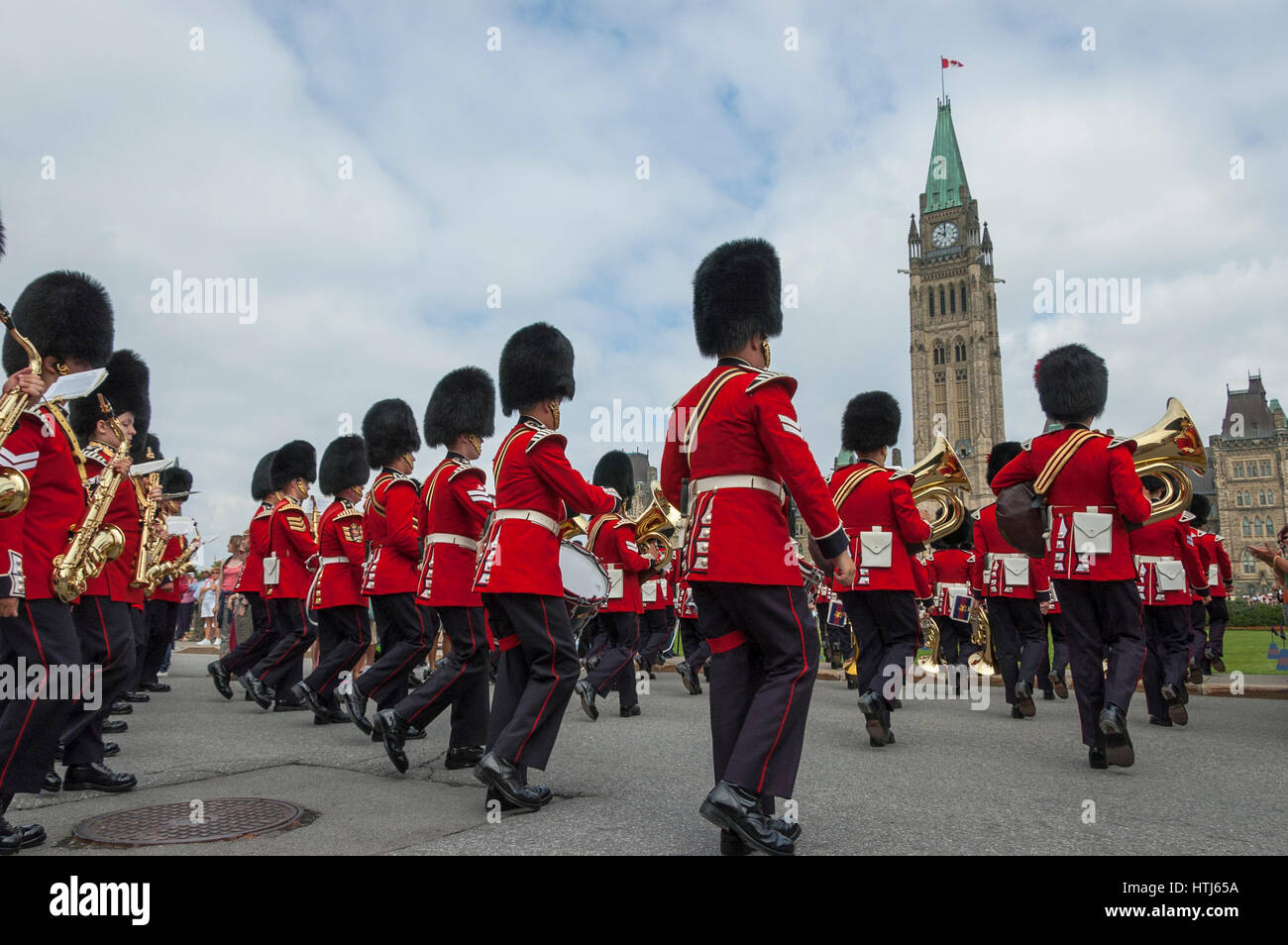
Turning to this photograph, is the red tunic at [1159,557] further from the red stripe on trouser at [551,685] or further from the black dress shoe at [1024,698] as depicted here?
the red stripe on trouser at [551,685]

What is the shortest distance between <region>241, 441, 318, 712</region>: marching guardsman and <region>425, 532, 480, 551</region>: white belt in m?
3.34

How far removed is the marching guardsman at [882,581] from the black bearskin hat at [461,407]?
2.60 metres

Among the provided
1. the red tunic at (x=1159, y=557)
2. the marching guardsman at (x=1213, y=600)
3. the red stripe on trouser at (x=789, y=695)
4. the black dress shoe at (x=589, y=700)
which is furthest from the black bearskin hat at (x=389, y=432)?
the marching guardsman at (x=1213, y=600)

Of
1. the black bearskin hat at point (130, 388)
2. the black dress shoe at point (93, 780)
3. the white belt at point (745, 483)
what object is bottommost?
the black dress shoe at point (93, 780)

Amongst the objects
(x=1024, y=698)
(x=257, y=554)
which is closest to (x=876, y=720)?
(x=1024, y=698)

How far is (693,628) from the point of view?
1105cm

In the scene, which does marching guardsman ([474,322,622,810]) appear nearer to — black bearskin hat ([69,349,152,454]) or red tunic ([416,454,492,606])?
red tunic ([416,454,492,606])

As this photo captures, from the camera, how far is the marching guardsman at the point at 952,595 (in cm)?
1008

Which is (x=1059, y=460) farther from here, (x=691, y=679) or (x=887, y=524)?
(x=691, y=679)

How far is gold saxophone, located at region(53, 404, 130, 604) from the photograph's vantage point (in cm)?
408

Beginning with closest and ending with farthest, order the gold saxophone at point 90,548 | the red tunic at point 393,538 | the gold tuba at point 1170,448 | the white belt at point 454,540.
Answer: the gold saxophone at point 90,548, the white belt at point 454,540, the gold tuba at point 1170,448, the red tunic at point 393,538
